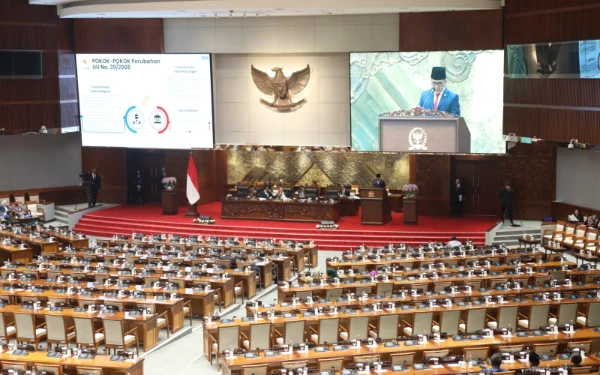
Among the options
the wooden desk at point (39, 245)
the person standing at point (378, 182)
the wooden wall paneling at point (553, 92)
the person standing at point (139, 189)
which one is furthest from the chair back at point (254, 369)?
the person standing at point (139, 189)

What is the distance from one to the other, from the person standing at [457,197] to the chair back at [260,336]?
48.6 ft

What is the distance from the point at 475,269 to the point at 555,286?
2258mm

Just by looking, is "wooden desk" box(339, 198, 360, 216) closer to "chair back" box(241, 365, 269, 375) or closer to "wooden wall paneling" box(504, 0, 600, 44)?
"wooden wall paneling" box(504, 0, 600, 44)

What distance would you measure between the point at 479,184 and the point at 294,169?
21.8ft

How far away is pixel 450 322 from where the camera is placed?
16562 millimetres

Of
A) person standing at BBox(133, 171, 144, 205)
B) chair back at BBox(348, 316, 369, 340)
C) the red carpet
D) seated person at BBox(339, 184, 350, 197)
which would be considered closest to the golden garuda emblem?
seated person at BBox(339, 184, 350, 197)

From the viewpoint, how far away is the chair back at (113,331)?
53.7 ft

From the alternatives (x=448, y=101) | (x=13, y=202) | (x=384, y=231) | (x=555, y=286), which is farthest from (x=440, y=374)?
(x=13, y=202)

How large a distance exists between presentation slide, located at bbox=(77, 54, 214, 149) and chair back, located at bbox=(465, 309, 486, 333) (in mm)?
15310

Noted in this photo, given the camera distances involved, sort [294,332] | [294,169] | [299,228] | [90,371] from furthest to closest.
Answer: [294,169]
[299,228]
[294,332]
[90,371]

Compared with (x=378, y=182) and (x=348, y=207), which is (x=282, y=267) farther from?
(x=348, y=207)

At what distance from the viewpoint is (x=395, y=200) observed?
101 ft

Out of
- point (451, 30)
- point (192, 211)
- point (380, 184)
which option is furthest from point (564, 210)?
point (192, 211)

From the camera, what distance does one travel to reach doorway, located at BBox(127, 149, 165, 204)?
108 feet
